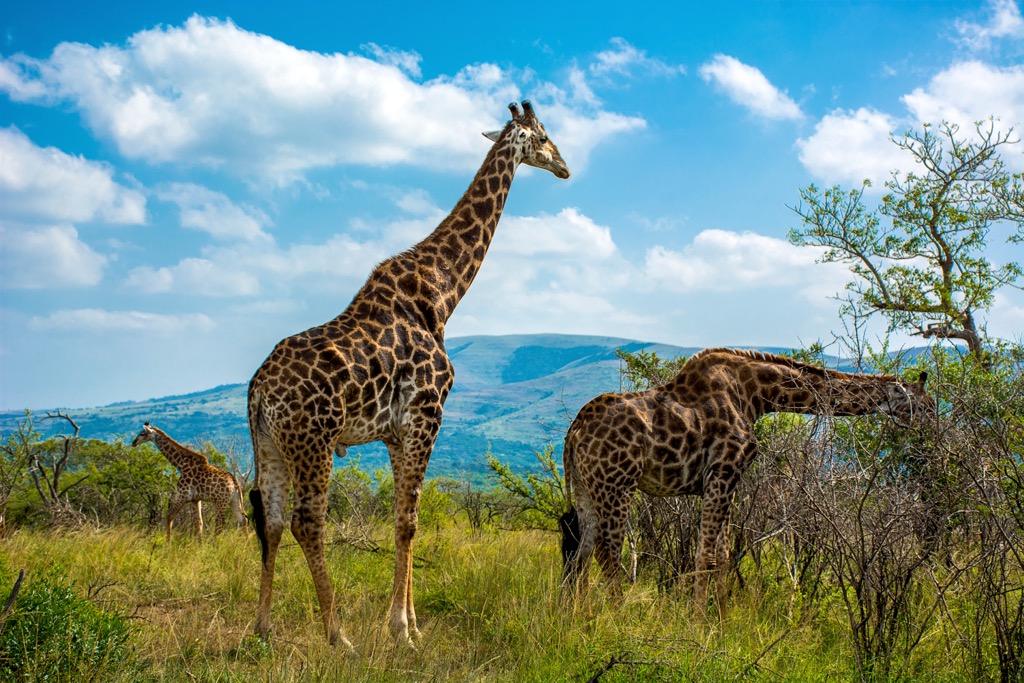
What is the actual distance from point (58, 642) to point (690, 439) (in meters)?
4.60

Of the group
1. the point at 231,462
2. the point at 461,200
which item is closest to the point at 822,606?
the point at 461,200

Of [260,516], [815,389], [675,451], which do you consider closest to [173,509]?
[260,516]

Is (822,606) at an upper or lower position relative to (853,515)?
lower

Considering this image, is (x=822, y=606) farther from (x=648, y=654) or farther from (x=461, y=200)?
(x=461, y=200)

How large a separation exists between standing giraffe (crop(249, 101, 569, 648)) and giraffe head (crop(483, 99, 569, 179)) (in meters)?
1.10

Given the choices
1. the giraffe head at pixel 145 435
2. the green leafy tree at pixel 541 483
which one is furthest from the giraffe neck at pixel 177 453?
the green leafy tree at pixel 541 483

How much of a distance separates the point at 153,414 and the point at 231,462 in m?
184

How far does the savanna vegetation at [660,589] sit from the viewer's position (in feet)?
17.3

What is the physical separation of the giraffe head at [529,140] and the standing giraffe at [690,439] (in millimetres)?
2552

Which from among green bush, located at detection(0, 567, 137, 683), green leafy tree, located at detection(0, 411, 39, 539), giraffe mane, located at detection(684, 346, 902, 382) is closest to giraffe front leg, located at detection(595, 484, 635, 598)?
giraffe mane, located at detection(684, 346, 902, 382)

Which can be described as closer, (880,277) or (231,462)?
(231,462)

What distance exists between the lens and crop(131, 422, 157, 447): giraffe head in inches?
584

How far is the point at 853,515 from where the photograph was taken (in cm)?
607

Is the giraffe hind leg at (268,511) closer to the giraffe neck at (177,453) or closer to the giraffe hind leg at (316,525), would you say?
the giraffe hind leg at (316,525)
